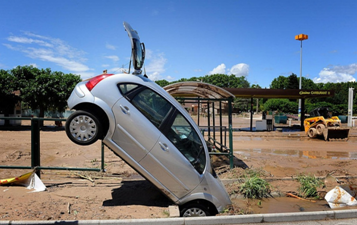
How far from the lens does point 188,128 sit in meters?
4.72

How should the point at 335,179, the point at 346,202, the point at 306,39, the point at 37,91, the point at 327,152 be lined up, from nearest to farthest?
the point at 346,202, the point at 335,179, the point at 327,152, the point at 37,91, the point at 306,39

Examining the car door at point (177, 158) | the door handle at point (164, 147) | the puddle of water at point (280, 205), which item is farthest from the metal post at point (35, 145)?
the puddle of water at point (280, 205)

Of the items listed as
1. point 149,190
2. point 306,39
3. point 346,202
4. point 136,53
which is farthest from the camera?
point 306,39

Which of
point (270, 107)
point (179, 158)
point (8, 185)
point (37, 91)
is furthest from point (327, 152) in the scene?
point (270, 107)

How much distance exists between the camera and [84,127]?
14.8 feet

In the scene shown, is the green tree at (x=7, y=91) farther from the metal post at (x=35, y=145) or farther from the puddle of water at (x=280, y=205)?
the puddle of water at (x=280, y=205)

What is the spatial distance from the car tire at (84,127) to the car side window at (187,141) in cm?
120

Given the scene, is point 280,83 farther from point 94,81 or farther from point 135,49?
point 94,81

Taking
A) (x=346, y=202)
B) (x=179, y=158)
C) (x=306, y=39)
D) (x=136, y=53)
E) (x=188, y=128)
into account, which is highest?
(x=306, y=39)

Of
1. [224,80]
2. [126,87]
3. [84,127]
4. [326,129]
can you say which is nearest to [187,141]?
[126,87]

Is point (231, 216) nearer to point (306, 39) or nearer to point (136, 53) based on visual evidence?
point (136, 53)

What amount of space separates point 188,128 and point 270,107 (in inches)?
2305

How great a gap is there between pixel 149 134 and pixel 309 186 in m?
4.56

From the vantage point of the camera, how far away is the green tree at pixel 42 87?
68.7 ft
